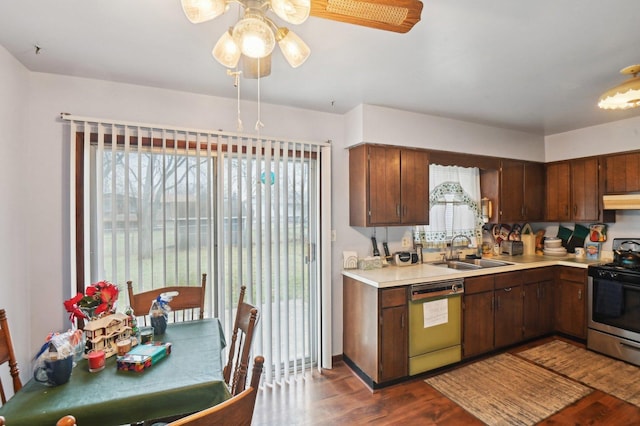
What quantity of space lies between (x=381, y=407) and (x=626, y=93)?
2.84 meters

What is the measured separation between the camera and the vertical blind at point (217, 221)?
2186 millimetres

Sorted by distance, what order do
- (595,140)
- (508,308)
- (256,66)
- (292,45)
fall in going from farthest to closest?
(595,140), (508,308), (256,66), (292,45)

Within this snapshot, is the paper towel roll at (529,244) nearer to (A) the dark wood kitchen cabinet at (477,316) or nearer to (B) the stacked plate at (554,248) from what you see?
(B) the stacked plate at (554,248)

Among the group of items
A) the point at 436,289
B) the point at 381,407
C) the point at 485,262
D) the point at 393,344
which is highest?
the point at 485,262

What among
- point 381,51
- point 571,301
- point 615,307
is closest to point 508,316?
point 571,301

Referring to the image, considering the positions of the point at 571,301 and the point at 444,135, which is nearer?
the point at 444,135

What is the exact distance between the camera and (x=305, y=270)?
288 cm

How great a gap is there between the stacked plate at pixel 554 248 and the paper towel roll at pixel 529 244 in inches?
5.6

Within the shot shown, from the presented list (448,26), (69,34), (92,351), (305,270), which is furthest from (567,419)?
(69,34)

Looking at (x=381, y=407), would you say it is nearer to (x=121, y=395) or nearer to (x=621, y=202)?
(x=121, y=395)

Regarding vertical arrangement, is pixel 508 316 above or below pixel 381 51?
below

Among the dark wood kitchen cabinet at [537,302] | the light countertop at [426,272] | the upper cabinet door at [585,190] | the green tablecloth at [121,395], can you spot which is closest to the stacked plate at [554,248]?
the light countertop at [426,272]

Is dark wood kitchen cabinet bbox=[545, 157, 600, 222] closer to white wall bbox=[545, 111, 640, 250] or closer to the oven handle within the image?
white wall bbox=[545, 111, 640, 250]

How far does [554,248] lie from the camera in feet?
12.9
